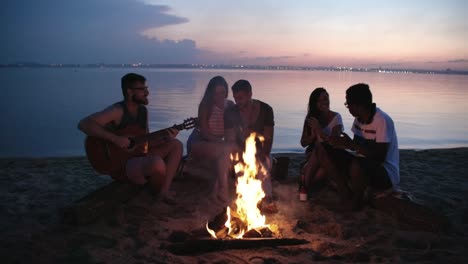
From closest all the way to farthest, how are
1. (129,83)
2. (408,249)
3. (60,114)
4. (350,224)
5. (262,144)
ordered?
(408,249) → (350,224) → (129,83) → (262,144) → (60,114)

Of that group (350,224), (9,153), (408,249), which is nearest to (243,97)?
(350,224)

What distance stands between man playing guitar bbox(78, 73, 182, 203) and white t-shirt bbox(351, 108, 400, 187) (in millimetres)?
2801

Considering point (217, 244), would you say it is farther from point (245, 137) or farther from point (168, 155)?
point (245, 137)

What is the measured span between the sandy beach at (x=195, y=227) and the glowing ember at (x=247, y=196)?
374 millimetres

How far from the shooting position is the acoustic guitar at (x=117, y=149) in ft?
17.5

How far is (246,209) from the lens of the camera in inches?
196

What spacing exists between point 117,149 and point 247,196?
198 cm

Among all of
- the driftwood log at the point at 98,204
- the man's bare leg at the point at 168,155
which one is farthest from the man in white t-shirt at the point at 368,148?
the driftwood log at the point at 98,204

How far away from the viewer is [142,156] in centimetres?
565

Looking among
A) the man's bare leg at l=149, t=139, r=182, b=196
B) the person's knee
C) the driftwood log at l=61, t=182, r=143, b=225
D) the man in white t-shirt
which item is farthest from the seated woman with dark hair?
the driftwood log at l=61, t=182, r=143, b=225

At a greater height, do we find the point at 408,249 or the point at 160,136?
the point at 160,136

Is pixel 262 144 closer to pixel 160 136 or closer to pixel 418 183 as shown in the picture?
pixel 160 136

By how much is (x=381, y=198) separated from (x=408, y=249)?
1150 millimetres

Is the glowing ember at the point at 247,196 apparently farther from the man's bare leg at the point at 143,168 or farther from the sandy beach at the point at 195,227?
the man's bare leg at the point at 143,168
